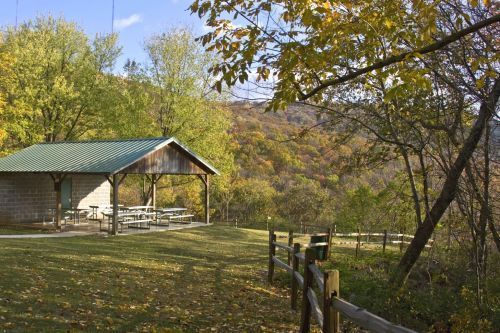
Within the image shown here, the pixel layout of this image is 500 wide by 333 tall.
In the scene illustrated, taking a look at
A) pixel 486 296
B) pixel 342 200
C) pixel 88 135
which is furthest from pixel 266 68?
pixel 342 200

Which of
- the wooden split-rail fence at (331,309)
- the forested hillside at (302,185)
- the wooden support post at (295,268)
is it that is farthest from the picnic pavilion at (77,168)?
the wooden split-rail fence at (331,309)

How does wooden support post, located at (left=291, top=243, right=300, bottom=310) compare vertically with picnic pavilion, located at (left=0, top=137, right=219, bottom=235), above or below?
below

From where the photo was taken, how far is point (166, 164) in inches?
861

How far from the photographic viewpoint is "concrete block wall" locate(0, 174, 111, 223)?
22.0 meters

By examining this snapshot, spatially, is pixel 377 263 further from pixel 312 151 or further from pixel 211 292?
pixel 312 151

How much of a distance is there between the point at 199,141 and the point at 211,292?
19388 mm

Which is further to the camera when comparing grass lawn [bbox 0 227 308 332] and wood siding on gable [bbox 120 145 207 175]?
wood siding on gable [bbox 120 145 207 175]

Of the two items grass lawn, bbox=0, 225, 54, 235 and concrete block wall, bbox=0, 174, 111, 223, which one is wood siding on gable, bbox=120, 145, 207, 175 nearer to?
grass lawn, bbox=0, 225, 54, 235

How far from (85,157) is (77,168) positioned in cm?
174

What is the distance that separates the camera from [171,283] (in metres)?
10.4

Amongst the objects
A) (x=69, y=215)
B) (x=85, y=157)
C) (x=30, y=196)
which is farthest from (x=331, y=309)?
(x=30, y=196)

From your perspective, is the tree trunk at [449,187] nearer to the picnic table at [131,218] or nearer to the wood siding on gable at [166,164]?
the wood siding on gable at [166,164]

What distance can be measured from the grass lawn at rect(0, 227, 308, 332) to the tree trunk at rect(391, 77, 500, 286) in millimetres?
2566

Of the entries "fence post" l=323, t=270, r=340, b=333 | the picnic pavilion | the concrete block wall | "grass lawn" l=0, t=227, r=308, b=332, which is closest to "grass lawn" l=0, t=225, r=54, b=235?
the picnic pavilion
